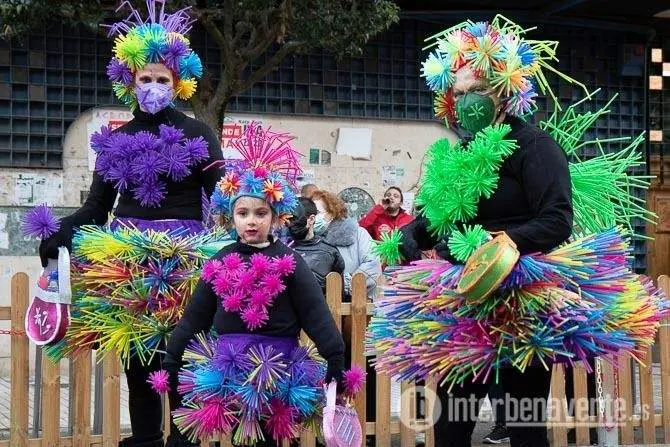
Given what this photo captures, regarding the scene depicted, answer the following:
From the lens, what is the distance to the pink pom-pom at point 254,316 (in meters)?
4.47

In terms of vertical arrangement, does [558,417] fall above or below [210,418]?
below

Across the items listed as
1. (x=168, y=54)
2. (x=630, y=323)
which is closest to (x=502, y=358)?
(x=630, y=323)

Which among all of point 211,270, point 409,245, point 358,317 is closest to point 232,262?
point 211,270

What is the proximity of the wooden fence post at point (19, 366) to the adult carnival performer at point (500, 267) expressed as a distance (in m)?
2.84

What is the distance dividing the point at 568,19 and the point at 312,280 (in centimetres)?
814

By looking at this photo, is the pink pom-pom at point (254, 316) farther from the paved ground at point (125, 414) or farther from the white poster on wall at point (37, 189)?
the white poster on wall at point (37, 189)

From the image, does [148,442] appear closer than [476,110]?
No

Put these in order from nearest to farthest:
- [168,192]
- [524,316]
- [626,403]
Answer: [524,316]
[168,192]
[626,403]

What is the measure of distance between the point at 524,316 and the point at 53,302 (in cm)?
230

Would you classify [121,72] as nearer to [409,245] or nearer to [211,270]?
[211,270]

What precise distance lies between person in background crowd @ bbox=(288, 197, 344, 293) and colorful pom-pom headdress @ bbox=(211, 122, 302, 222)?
172cm

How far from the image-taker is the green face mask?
405cm

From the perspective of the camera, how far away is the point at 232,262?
4566mm

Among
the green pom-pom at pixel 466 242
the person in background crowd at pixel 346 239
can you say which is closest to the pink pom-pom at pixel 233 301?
the green pom-pom at pixel 466 242
